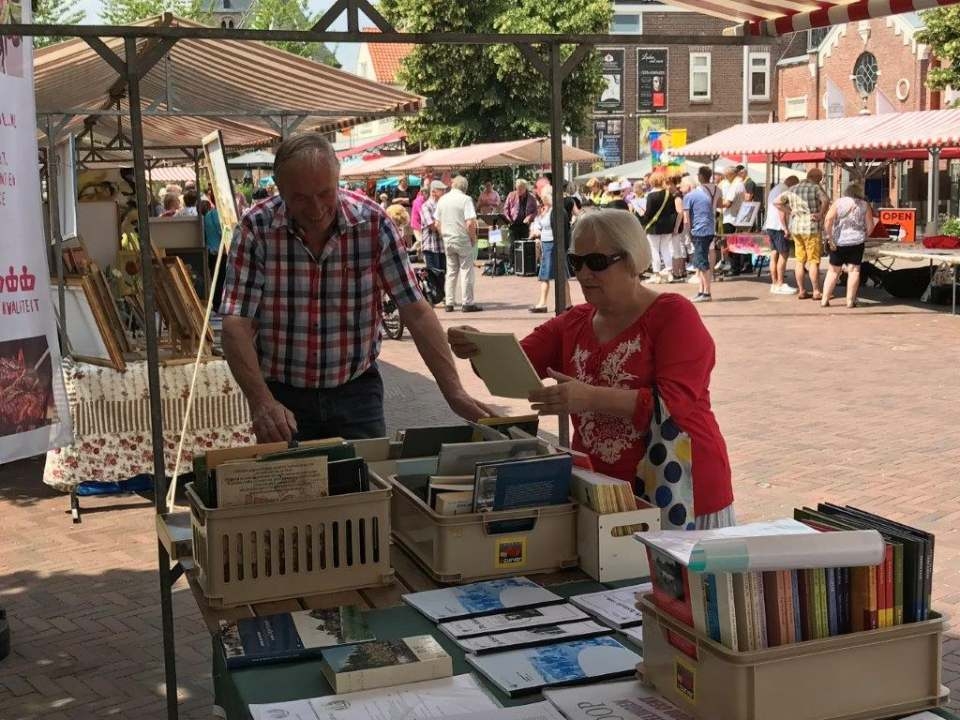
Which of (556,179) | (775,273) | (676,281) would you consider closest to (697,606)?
(556,179)

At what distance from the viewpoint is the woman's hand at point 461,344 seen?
135 inches

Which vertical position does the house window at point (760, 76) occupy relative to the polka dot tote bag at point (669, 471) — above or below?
above

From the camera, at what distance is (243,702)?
2148mm

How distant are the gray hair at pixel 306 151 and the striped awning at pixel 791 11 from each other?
5.06 ft

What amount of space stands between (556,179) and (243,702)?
8.33 ft

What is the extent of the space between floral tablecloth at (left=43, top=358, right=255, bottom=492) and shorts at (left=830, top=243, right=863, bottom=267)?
10889 millimetres

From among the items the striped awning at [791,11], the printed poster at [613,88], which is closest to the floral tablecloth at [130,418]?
the striped awning at [791,11]

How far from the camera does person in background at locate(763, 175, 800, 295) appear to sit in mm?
17609

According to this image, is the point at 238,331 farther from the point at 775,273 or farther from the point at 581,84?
the point at 581,84

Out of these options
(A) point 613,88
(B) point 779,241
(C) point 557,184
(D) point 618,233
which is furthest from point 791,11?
(A) point 613,88

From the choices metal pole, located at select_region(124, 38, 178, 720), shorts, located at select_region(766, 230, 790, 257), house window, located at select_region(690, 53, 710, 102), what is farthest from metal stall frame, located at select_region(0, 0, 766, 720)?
house window, located at select_region(690, 53, 710, 102)

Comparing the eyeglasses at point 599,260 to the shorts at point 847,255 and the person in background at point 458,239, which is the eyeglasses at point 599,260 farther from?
the shorts at point 847,255

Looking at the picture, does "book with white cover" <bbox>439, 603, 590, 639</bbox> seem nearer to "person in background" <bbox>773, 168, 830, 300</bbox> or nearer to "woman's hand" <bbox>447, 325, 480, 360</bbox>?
"woman's hand" <bbox>447, 325, 480, 360</bbox>

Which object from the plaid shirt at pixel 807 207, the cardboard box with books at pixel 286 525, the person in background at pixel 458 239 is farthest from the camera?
the plaid shirt at pixel 807 207
